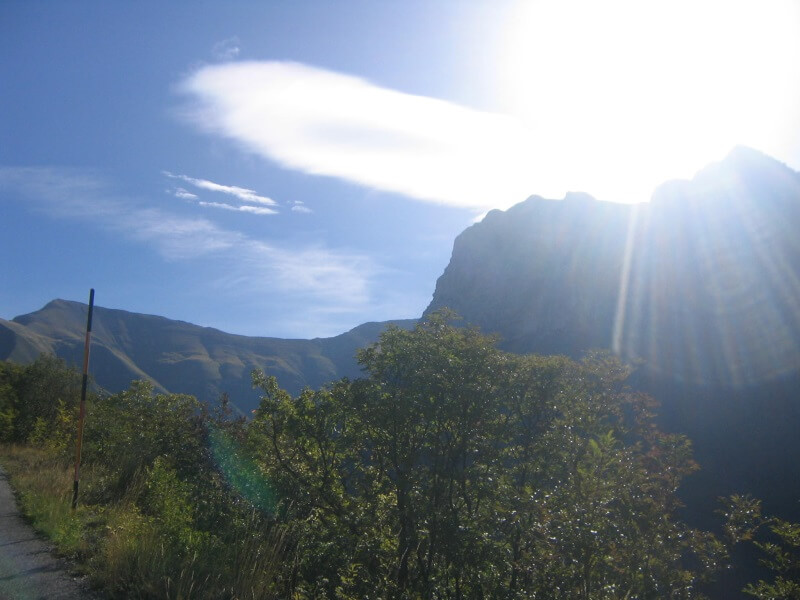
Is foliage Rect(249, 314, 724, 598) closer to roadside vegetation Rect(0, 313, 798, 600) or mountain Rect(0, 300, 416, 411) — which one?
roadside vegetation Rect(0, 313, 798, 600)

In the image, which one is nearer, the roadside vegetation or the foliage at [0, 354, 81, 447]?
the roadside vegetation

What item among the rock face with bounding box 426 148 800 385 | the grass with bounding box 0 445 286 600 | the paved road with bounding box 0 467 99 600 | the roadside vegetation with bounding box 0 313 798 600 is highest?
the rock face with bounding box 426 148 800 385

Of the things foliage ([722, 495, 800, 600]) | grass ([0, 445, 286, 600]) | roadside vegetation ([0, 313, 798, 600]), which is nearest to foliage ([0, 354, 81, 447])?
grass ([0, 445, 286, 600])

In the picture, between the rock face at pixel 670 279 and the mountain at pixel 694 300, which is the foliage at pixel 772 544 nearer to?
the mountain at pixel 694 300

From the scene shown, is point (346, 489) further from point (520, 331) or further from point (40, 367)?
point (520, 331)

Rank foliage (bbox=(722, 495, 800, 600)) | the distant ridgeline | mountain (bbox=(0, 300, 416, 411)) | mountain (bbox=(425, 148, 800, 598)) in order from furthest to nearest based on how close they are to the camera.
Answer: mountain (bbox=(0, 300, 416, 411))
the distant ridgeline
mountain (bbox=(425, 148, 800, 598))
foliage (bbox=(722, 495, 800, 600))

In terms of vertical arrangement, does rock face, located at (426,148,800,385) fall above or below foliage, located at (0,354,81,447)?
above

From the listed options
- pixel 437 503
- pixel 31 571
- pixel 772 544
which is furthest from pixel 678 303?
pixel 31 571

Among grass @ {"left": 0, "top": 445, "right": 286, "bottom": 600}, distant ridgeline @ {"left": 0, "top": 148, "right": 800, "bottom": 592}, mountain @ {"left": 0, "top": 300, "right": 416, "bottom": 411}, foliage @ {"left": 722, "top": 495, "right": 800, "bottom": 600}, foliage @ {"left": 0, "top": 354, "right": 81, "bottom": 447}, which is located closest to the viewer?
foliage @ {"left": 722, "top": 495, "right": 800, "bottom": 600}

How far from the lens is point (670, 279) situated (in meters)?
76.9

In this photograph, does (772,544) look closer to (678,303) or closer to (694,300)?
(694,300)

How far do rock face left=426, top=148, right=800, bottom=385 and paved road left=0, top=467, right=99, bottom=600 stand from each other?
6002 cm

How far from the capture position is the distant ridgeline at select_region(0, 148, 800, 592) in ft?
183

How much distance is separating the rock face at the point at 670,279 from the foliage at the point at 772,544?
6133 centimetres
